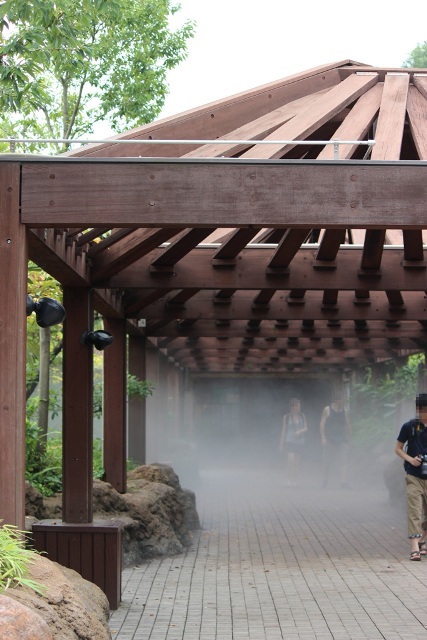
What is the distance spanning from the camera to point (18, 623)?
4016 mm

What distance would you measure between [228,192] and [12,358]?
159 centimetres

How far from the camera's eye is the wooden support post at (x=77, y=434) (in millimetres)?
8664

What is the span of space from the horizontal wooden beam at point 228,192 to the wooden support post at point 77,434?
2.80 m

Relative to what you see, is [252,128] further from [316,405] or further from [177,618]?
[316,405]

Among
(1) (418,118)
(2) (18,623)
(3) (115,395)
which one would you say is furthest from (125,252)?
(2) (18,623)

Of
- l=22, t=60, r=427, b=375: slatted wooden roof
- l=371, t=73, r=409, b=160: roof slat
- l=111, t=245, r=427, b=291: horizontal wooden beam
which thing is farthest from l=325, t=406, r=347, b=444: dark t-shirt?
l=371, t=73, r=409, b=160: roof slat

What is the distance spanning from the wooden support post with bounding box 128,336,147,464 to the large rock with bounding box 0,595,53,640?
11208 mm

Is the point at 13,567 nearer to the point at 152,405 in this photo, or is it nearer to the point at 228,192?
the point at 228,192

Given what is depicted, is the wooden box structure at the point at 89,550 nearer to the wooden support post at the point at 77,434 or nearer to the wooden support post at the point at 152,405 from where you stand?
the wooden support post at the point at 77,434

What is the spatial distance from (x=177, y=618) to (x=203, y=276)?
11.1 ft

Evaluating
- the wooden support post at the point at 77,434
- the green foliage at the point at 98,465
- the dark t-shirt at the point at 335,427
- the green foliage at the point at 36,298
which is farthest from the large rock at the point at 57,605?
the dark t-shirt at the point at 335,427

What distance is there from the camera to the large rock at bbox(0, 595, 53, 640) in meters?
3.95

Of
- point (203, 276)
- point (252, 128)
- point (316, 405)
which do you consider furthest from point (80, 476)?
point (316, 405)

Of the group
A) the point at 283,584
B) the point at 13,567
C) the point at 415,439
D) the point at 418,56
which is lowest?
the point at 283,584
